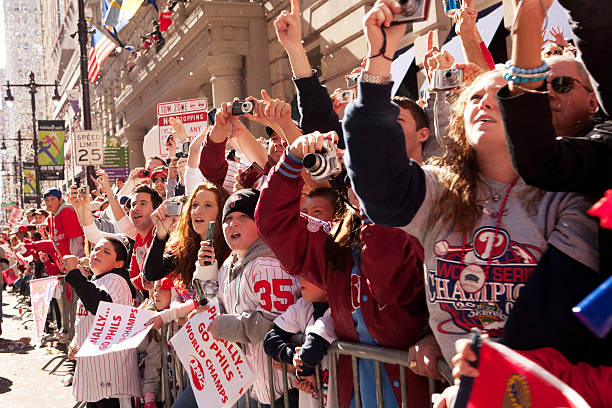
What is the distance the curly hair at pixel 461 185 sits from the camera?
2.10 m

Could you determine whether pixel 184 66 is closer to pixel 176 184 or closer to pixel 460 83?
pixel 176 184

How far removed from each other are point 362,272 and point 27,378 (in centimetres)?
685

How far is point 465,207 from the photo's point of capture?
6.96ft

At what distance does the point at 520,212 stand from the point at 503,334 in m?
0.41

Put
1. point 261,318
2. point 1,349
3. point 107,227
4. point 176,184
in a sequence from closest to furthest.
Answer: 1. point 261,318
2. point 176,184
3. point 107,227
4. point 1,349

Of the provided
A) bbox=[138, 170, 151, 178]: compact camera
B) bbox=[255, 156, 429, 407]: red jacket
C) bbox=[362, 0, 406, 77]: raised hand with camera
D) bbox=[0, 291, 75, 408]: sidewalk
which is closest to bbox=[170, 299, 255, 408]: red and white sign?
bbox=[255, 156, 429, 407]: red jacket

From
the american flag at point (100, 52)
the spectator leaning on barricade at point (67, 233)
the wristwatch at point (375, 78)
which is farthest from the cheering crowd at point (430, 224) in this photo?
the american flag at point (100, 52)

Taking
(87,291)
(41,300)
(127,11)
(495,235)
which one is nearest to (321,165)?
(495,235)

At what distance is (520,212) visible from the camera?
2.07m

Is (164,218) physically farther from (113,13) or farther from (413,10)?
(113,13)

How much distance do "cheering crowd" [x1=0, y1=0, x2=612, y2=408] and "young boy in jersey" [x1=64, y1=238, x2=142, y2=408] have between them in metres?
1.51

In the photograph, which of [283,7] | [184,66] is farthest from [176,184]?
[184,66]

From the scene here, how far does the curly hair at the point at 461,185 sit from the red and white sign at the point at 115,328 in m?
2.94

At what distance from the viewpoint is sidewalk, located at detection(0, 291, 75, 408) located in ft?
22.5
